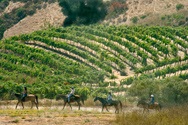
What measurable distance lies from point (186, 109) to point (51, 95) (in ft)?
90.4

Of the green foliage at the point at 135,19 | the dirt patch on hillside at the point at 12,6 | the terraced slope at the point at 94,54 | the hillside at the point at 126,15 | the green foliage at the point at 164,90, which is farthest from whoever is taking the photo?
the dirt patch on hillside at the point at 12,6

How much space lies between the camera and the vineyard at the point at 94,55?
3054 inches

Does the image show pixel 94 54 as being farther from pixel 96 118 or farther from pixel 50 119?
pixel 50 119

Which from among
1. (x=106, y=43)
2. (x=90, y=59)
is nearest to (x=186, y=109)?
(x=90, y=59)

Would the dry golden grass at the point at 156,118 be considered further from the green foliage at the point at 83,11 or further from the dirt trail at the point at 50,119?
the green foliage at the point at 83,11

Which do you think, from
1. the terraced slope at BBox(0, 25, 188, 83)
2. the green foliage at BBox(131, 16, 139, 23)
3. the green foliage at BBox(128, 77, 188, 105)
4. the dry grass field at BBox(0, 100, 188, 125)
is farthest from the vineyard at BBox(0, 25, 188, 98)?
the dry grass field at BBox(0, 100, 188, 125)

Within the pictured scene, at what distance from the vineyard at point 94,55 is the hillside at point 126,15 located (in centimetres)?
1024

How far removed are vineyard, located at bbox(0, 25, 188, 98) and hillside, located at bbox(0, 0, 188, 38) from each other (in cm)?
1024

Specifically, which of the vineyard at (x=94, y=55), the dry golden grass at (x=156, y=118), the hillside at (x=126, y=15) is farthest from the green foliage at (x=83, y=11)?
the dry golden grass at (x=156, y=118)

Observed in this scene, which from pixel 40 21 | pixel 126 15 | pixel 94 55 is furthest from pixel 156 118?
pixel 40 21

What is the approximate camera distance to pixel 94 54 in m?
87.9

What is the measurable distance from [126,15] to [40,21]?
18.5 m

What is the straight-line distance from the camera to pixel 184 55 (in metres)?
85.8

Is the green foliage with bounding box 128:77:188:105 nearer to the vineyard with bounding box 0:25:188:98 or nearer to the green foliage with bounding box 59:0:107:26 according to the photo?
the vineyard with bounding box 0:25:188:98
